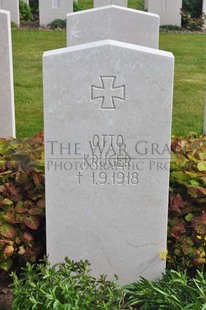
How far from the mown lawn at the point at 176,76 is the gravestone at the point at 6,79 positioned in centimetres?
64

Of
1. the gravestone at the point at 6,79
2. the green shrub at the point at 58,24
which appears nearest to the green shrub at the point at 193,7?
the green shrub at the point at 58,24

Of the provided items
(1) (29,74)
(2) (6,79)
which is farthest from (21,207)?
(1) (29,74)

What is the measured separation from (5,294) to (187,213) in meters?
1.21

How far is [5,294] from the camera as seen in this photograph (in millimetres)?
3520

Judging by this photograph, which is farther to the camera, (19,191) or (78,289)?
(19,191)

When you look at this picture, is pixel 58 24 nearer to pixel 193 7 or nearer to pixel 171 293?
pixel 193 7

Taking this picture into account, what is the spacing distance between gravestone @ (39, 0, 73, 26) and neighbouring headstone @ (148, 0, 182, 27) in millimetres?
1953

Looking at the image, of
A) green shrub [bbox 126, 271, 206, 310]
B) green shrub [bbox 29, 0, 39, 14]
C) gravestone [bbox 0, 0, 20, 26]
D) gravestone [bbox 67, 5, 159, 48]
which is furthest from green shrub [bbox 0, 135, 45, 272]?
green shrub [bbox 29, 0, 39, 14]

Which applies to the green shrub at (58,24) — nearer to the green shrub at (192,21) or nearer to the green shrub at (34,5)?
the green shrub at (34,5)

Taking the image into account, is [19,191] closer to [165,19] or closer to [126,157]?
[126,157]

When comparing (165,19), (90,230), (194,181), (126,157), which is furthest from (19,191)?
(165,19)

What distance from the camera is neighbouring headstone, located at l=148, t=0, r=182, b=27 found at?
13344mm

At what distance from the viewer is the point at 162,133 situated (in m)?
3.25

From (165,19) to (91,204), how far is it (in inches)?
419
